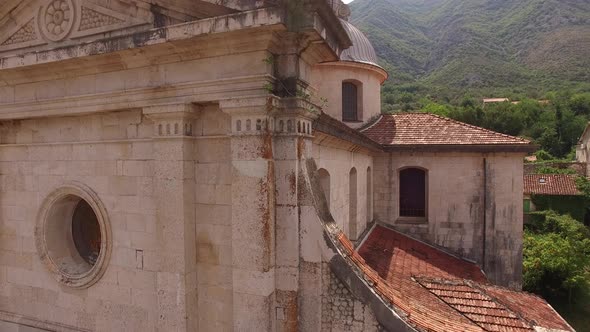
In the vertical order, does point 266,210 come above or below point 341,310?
above

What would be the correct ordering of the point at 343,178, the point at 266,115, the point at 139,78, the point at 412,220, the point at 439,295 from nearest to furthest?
the point at 266,115 < the point at 139,78 < the point at 439,295 < the point at 343,178 < the point at 412,220

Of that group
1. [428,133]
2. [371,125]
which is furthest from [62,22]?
[428,133]

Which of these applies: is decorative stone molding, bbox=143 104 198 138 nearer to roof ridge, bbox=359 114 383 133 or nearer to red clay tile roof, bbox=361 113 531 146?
red clay tile roof, bbox=361 113 531 146

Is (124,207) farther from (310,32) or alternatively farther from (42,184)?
(310,32)

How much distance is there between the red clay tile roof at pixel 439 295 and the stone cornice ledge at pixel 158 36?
8.38ft

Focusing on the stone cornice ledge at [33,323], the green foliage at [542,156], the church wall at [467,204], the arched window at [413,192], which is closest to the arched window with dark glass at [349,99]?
the church wall at [467,204]

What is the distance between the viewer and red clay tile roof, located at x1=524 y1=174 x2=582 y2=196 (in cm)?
3173

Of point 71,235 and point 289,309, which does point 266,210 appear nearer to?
point 289,309

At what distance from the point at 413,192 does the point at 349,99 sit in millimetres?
3943

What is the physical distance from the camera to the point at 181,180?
16.1 ft

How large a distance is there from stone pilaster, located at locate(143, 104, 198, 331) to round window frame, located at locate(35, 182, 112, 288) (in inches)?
44.6

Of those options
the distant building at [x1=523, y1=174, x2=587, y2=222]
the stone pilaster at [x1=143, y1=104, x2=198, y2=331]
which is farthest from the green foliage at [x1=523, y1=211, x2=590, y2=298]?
the stone pilaster at [x1=143, y1=104, x2=198, y2=331]

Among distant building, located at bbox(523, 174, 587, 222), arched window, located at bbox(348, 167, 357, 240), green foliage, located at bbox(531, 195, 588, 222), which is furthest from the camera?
distant building, located at bbox(523, 174, 587, 222)

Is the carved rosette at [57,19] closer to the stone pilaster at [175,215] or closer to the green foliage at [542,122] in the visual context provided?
the stone pilaster at [175,215]
